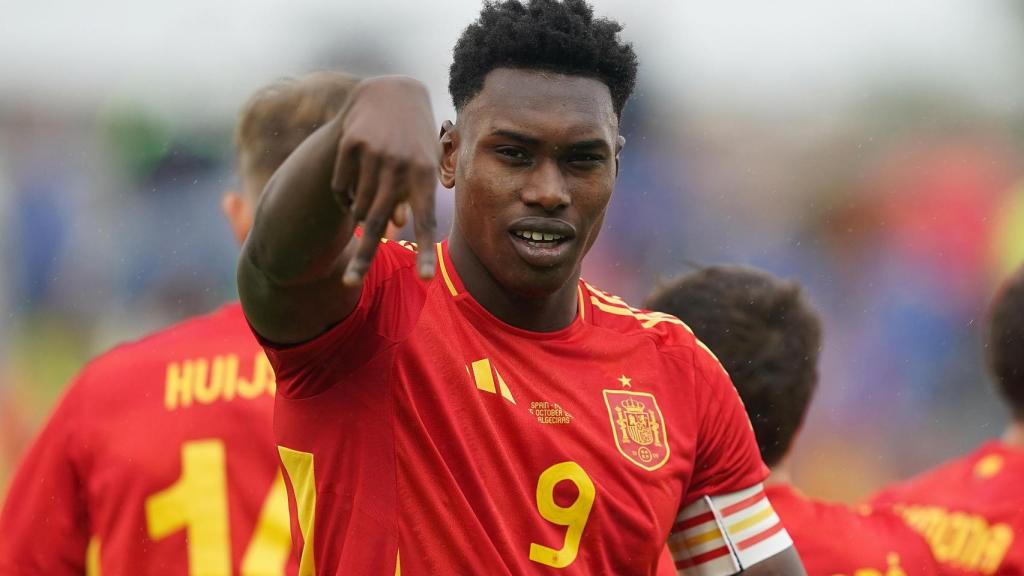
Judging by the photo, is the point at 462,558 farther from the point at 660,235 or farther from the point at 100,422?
the point at 660,235

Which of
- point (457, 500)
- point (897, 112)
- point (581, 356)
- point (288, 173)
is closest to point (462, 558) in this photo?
point (457, 500)

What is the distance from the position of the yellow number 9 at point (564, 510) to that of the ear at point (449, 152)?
0.73 meters

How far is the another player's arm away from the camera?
8.17 feet

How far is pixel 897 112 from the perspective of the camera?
1496 centimetres

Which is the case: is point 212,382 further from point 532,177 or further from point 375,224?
point 375,224

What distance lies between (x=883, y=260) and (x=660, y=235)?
2083 millimetres

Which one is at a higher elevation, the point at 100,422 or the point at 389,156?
the point at 389,156

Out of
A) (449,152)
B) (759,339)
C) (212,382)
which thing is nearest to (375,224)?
(449,152)

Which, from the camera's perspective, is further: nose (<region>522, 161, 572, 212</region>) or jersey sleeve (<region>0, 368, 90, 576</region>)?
jersey sleeve (<region>0, 368, 90, 576</region>)

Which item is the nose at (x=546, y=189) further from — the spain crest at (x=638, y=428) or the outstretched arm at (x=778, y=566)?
the outstretched arm at (x=778, y=566)

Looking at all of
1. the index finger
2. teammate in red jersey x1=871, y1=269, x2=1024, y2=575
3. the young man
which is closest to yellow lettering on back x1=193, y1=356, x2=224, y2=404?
the young man

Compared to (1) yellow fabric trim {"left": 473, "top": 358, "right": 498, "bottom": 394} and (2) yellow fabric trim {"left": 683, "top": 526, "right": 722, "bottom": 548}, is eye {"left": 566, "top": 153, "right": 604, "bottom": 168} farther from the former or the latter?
(2) yellow fabric trim {"left": 683, "top": 526, "right": 722, "bottom": 548}

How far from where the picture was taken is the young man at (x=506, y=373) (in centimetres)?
306

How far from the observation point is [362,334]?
311 cm
